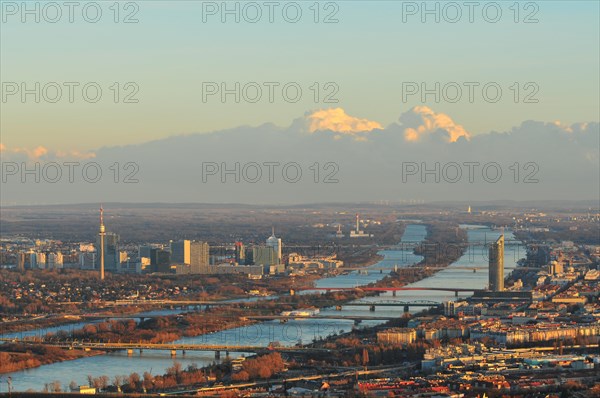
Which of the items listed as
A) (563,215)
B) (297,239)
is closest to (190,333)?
(297,239)

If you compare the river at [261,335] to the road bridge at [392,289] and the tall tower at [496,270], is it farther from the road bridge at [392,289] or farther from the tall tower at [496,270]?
the tall tower at [496,270]

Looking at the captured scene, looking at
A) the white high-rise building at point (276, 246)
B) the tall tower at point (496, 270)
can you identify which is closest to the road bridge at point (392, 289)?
the tall tower at point (496, 270)

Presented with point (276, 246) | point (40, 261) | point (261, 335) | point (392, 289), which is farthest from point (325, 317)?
point (276, 246)

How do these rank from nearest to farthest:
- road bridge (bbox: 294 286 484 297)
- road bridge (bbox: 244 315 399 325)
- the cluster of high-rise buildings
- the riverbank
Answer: the riverbank
road bridge (bbox: 244 315 399 325)
road bridge (bbox: 294 286 484 297)
the cluster of high-rise buildings

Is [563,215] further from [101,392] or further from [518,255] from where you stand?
[101,392]

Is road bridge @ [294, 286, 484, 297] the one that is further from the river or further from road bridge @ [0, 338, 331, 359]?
road bridge @ [0, 338, 331, 359]

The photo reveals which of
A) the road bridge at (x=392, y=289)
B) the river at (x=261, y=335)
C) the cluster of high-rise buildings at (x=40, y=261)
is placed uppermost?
the cluster of high-rise buildings at (x=40, y=261)

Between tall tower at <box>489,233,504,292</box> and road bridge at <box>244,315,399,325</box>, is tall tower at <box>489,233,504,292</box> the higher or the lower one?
the higher one

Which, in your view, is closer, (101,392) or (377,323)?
(101,392)

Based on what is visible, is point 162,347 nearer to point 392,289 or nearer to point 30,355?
point 30,355

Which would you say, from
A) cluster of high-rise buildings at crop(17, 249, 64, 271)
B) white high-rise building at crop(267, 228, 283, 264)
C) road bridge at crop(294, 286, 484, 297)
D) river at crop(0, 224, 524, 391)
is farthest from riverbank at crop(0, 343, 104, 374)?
white high-rise building at crop(267, 228, 283, 264)

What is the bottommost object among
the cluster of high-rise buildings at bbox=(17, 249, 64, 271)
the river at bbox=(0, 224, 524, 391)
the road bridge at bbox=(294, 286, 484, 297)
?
the river at bbox=(0, 224, 524, 391)
